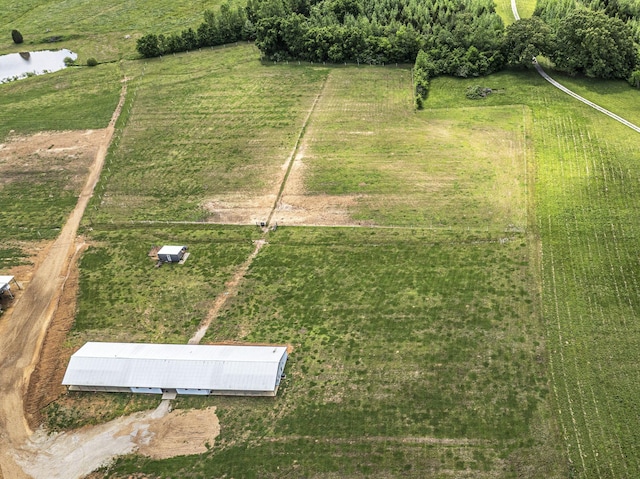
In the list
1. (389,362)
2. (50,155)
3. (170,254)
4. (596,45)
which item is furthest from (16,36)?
(389,362)

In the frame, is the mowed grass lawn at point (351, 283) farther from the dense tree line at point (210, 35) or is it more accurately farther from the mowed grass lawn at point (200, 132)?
the dense tree line at point (210, 35)

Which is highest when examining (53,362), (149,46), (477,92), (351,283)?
(149,46)

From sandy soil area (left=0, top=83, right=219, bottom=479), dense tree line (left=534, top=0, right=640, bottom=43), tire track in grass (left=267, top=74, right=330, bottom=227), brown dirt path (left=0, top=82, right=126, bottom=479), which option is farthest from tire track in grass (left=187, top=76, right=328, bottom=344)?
dense tree line (left=534, top=0, right=640, bottom=43)

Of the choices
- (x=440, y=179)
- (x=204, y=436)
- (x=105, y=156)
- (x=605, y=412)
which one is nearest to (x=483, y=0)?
(x=440, y=179)

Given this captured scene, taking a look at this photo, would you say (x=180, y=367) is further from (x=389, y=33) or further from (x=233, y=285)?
(x=389, y=33)

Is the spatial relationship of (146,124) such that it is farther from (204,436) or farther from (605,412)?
(605,412)

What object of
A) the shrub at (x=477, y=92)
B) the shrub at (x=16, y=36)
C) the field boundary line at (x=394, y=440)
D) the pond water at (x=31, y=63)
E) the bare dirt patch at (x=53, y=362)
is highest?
the shrub at (x=16, y=36)

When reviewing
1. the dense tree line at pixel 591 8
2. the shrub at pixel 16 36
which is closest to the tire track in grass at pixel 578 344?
the dense tree line at pixel 591 8
